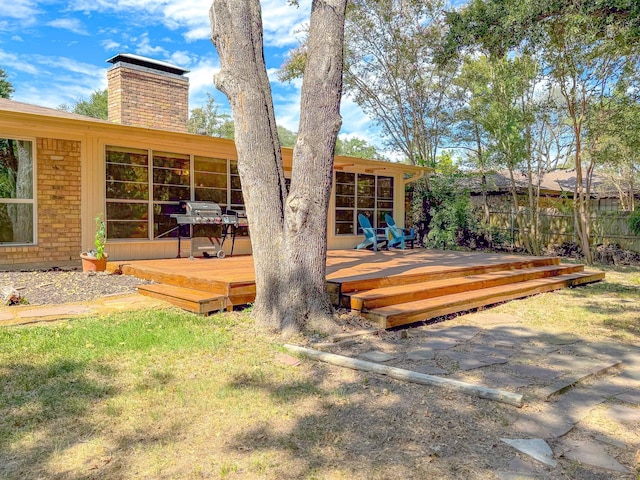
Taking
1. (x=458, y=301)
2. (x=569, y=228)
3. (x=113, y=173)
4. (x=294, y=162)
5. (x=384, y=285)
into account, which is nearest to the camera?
(x=294, y=162)

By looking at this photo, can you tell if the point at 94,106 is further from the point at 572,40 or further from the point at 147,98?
the point at 572,40

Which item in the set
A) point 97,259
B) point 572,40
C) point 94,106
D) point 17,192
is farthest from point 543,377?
point 94,106

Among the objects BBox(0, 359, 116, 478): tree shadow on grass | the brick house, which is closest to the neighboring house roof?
the brick house

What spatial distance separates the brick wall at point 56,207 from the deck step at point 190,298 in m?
2.58

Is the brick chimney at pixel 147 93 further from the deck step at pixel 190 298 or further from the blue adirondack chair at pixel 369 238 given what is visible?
the deck step at pixel 190 298

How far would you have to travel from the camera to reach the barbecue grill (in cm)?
749

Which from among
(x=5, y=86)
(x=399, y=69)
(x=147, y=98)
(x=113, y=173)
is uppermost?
(x=5, y=86)

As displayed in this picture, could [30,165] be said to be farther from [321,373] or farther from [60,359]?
[321,373]

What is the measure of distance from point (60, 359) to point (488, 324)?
3955mm

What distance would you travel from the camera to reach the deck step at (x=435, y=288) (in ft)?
15.3

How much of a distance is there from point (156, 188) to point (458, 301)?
17.7 feet

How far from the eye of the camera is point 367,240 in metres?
10.4

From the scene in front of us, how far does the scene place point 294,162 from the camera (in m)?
4.04

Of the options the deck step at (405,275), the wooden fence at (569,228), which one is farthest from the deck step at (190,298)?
the wooden fence at (569,228)
